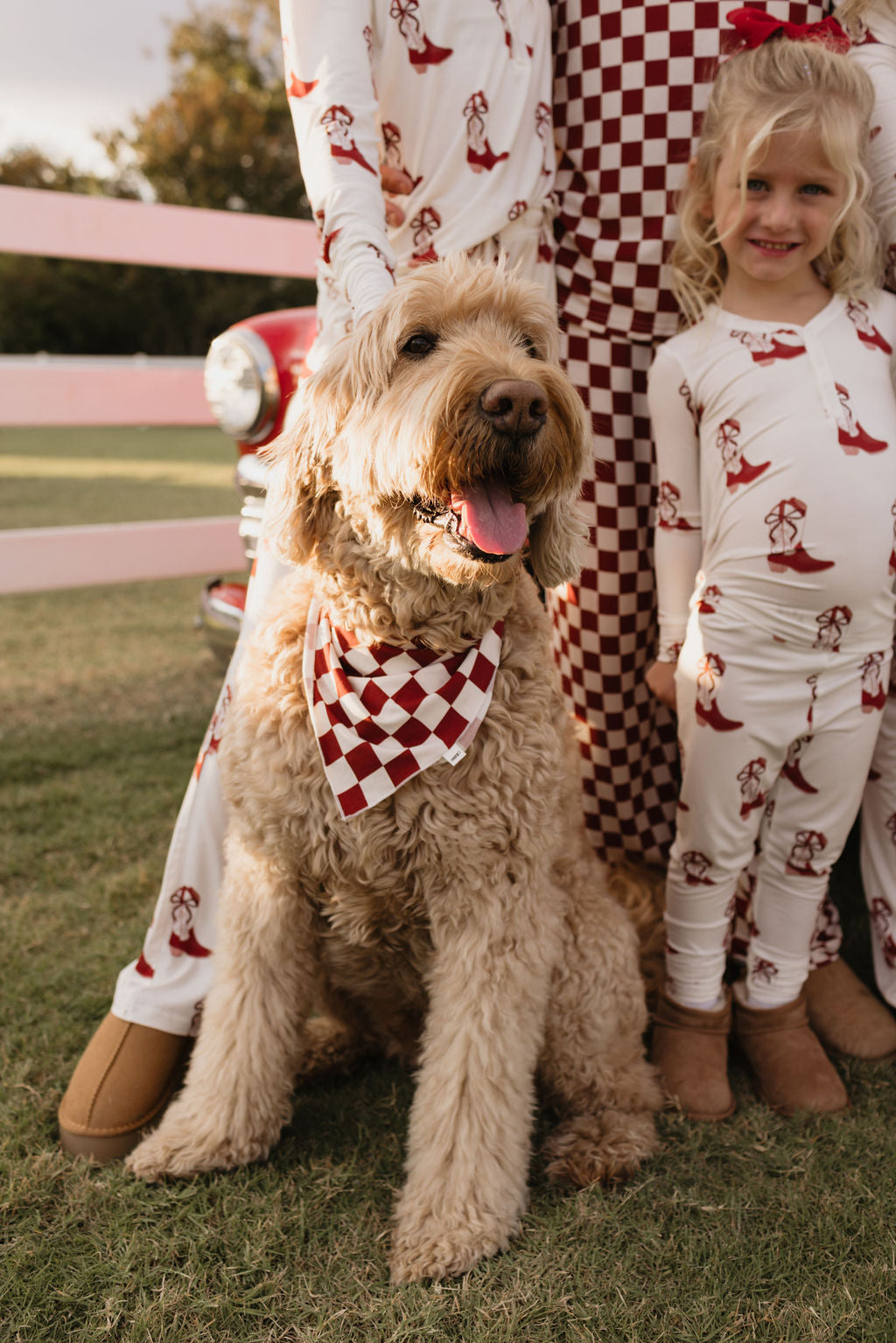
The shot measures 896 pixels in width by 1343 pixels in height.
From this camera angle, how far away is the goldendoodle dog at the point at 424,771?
1.58 m

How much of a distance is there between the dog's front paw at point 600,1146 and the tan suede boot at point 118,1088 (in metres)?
0.82

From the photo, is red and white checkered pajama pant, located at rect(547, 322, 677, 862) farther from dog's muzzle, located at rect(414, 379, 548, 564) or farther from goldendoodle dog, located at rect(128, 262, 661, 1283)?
dog's muzzle, located at rect(414, 379, 548, 564)

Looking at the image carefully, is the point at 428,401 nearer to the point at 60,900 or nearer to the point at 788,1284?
the point at 788,1284

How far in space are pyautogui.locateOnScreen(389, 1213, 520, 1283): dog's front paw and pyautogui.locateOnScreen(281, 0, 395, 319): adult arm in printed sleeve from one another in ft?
5.41

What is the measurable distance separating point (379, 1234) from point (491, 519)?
4.28 feet

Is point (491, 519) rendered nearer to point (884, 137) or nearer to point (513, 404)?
point (513, 404)

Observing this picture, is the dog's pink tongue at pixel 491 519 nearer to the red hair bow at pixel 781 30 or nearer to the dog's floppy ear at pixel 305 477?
the dog's floppy ear at pixel 305 477

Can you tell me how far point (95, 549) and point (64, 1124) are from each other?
3005 mm

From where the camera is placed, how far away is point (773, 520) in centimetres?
206

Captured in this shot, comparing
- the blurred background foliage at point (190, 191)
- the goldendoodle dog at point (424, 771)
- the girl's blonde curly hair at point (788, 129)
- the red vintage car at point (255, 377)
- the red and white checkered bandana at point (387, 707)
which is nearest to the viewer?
the goldendoodle dog at point (424, 771)

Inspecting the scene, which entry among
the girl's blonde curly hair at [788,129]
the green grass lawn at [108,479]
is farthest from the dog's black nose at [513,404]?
the green grass lawn at [108,479]

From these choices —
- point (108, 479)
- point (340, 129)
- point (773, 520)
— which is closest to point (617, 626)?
point (773, 520)

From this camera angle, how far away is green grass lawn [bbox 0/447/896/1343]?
5.26ft

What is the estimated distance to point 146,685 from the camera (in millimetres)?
4898
